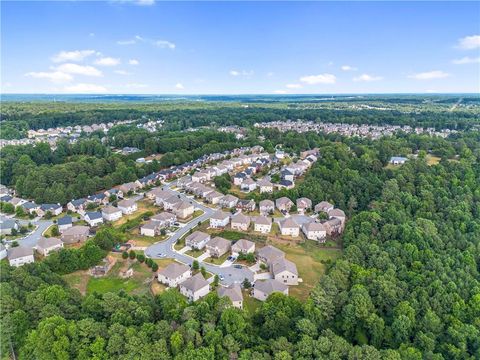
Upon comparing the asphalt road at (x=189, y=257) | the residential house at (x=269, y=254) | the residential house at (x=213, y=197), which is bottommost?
the asphalt road at (x=189, y=257)

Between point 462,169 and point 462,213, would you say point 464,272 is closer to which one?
point 462,213

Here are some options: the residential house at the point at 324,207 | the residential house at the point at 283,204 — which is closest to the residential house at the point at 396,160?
the residential house at the point at 324,207

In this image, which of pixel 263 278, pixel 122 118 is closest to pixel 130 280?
pixel 263 278

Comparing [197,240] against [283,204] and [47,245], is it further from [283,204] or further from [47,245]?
[283,204]

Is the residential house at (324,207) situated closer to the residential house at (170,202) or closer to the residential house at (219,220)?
the residential house at (219,220)

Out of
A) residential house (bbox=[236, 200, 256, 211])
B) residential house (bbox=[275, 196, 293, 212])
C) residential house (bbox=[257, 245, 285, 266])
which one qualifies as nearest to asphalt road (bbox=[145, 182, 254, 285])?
residential house (bbox=[257, 245, 285, 266])

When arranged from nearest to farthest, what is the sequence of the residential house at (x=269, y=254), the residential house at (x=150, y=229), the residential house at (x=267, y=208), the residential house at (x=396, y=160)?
the residential house at (x=269, y=254) < the residential house at (x=150, y=229) < the residential house at (x=267, y=208) < the residential house at (x=396, y=160)
